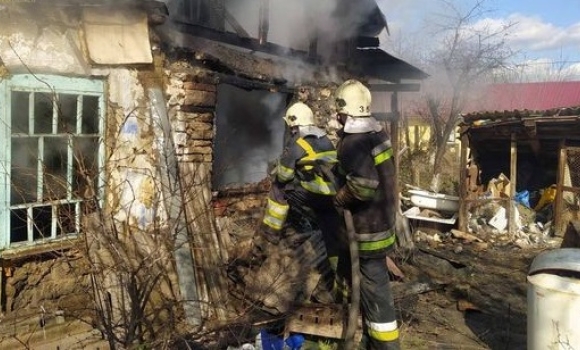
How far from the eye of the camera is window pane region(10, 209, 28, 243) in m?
4.42

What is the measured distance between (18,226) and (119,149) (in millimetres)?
1164

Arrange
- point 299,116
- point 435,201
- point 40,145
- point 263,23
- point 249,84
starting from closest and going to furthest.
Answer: point 40,145
point 299,116
point 249,84
point 263,23
point 435,201

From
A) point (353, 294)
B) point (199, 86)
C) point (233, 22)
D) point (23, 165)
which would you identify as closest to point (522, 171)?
point (233, 22)

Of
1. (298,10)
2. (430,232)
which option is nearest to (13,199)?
(298,10)

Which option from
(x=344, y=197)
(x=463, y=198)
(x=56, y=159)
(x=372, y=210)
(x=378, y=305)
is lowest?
(x=378, y=305)

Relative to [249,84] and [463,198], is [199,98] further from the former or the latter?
[463,198]

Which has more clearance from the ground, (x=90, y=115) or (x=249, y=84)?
(x=249, y=84)

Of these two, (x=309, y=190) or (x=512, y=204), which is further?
(x=512, y=204)

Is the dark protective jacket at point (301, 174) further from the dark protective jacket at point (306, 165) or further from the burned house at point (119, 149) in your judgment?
the burned house at point (119, 149)

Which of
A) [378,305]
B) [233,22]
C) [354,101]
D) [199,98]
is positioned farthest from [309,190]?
[233,22]

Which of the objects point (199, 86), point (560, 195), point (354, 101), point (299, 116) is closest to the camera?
point (354, 101)

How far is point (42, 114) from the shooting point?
4.52 m

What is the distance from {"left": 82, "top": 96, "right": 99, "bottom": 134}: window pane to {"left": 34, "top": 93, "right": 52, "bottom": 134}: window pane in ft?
1.13

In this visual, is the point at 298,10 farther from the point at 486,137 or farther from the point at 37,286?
the point at 486,137
